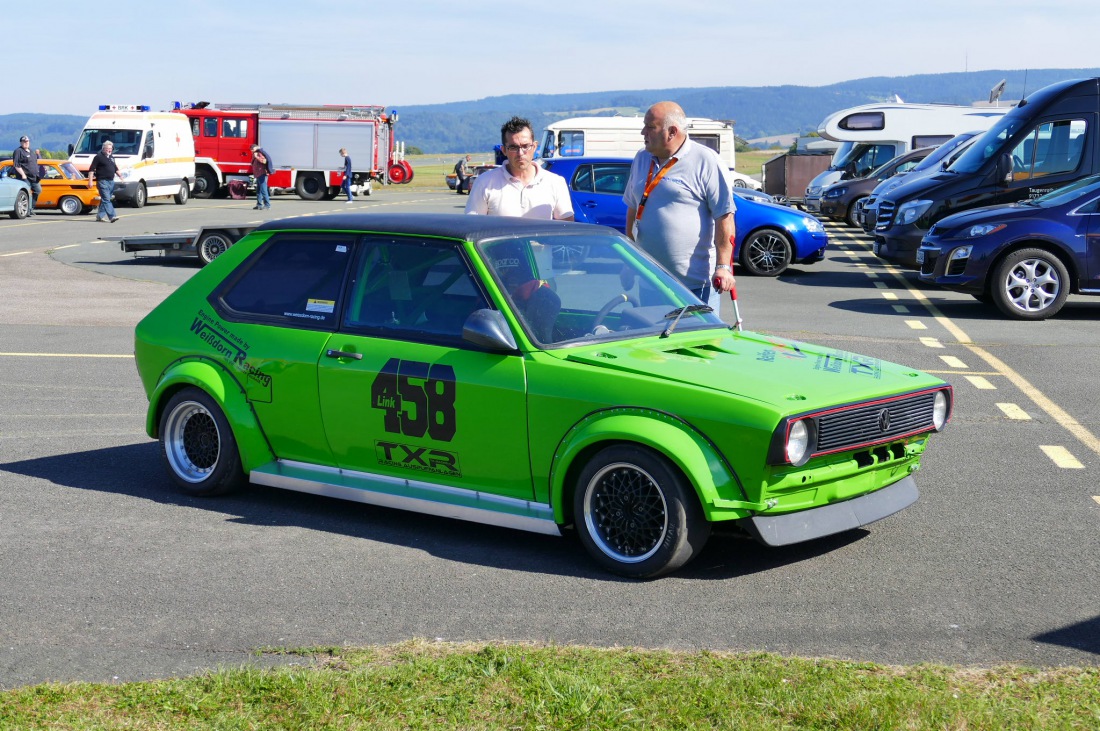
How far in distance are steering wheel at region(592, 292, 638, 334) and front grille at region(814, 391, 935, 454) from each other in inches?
47.1

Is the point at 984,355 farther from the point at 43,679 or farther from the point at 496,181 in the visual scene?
the point at 43,679

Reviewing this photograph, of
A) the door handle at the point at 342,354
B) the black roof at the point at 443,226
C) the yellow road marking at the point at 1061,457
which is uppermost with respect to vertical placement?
the black roof at the point at 443,226

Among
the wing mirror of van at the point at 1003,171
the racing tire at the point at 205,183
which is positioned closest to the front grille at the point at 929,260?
the wing mirror of van at the point at 1003,171

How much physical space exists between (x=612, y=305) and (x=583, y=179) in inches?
558

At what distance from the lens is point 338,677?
416 centimetres

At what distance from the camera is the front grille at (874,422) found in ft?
17.3

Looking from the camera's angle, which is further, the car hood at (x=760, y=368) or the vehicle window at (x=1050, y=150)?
the vehicle window at (x=1050, y=150)

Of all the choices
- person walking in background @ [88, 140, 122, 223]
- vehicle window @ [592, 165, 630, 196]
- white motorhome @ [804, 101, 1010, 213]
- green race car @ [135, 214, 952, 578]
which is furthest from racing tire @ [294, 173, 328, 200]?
green race car @ [135, 214, 952, 578]

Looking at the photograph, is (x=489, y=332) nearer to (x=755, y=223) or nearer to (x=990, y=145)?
(x=755, y=223)

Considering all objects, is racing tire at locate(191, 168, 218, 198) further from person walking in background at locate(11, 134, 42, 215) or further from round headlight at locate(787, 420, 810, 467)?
round headlight at locate(787, 420, 810, 467)

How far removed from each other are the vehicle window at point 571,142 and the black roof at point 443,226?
27.9 metres

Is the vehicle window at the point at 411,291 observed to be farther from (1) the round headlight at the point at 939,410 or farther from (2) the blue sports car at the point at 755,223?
(2) the blue sports car at the point at 755,223

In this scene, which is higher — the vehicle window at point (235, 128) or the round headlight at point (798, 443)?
the vehicle window at point (235, 128)

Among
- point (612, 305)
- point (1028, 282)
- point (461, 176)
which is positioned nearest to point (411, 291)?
point (612, 305)
